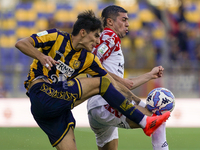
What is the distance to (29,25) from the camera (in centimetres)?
1348

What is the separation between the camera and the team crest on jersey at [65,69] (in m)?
3.95

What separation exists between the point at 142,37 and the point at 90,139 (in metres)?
6.72

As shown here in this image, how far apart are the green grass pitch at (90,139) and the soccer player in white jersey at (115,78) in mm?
1669

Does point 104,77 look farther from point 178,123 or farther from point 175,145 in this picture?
point 178,123

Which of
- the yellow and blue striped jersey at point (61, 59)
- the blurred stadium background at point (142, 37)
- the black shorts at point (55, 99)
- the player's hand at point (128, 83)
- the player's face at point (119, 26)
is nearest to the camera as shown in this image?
the black shorts at point (55, 99)

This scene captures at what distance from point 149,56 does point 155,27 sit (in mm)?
1747

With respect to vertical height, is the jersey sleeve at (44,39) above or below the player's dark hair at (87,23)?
below

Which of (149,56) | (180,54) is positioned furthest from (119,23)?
(180,54)

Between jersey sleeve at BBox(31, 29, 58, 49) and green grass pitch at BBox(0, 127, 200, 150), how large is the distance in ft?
9.84

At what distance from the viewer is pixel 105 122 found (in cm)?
436

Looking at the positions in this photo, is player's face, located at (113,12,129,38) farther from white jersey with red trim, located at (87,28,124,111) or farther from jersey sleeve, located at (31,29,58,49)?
jersey sleeve, located at (31,29,58,49)

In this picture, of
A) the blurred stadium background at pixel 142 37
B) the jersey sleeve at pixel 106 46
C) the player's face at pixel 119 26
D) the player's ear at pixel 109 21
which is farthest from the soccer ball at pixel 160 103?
the blurred stadium background at pixel 142 37

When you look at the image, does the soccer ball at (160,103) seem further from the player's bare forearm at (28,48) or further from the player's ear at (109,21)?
the player's bare forearm at (28,48)

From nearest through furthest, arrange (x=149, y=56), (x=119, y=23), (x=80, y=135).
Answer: (x=119, y=23)
(x=80, y=135)
(x=149, y=56)
